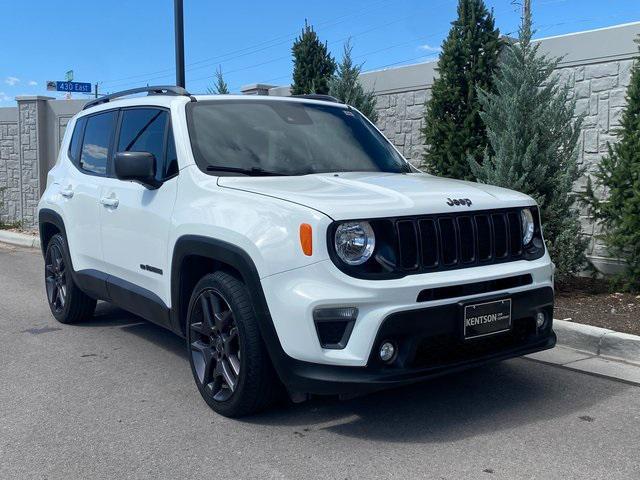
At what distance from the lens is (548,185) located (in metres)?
7.51

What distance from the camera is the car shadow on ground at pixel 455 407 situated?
4102 mm

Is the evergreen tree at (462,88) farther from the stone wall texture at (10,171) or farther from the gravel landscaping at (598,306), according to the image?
the stone wall texture at (10,171)

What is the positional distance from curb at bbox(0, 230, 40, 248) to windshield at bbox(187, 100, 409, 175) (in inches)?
374

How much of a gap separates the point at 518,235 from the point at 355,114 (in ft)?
6.43

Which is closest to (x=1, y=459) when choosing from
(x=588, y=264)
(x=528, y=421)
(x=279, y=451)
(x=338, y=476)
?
(x=279, y=451)

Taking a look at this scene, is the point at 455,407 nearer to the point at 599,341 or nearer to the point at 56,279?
the point at 599,341

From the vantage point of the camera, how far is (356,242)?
3746mm

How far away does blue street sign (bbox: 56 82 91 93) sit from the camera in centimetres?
2367

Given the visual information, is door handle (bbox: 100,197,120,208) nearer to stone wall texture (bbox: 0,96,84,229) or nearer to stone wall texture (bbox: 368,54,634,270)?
stone wall texture (bbox: 368,54,634,270)

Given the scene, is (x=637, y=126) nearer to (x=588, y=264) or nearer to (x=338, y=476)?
(x=588, y=264)

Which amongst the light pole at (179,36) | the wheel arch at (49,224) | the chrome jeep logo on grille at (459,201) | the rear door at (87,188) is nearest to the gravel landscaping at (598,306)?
the chrome jeep logo on grille at (459,201)

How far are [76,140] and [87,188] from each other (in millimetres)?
875

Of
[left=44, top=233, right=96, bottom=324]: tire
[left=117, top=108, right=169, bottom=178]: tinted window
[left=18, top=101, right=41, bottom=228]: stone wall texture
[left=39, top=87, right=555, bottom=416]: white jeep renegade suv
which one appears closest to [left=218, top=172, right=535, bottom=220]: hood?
[left=39, top=87, right=555, bottom=416]: white jeep renegade suv

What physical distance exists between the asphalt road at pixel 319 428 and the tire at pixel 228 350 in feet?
0.47
